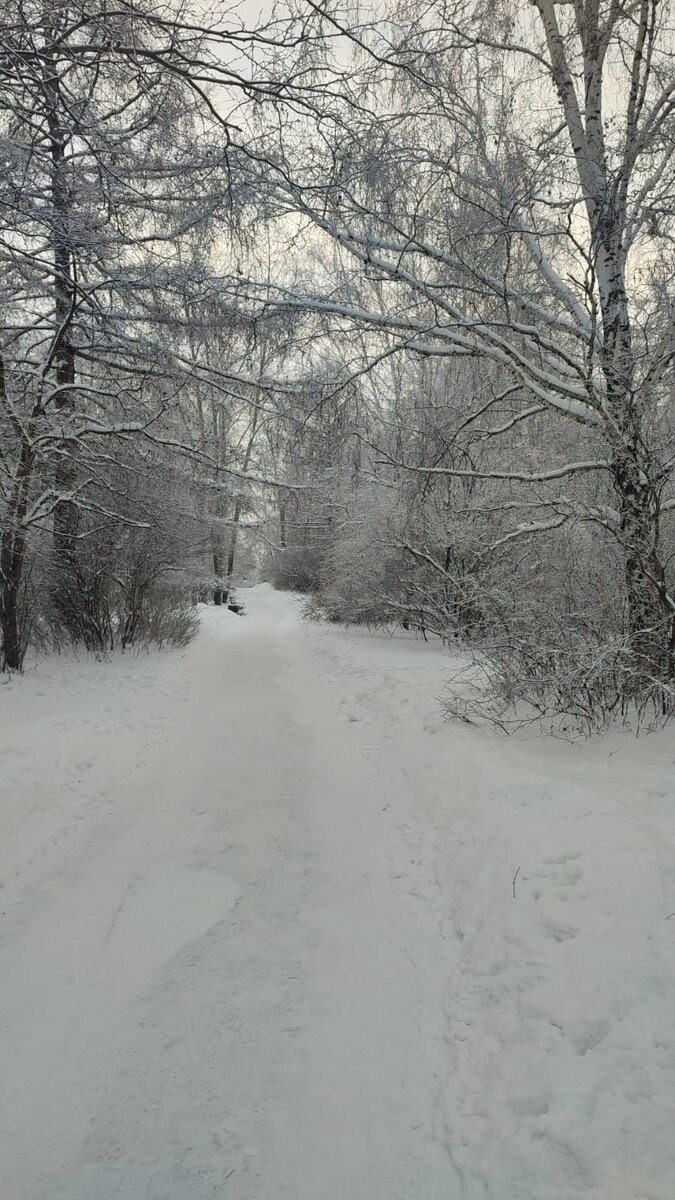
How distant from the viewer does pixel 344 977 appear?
2.84m

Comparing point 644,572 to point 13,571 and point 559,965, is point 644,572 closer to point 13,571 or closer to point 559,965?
point 559,965

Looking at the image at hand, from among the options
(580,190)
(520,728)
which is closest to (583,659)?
(520,728)

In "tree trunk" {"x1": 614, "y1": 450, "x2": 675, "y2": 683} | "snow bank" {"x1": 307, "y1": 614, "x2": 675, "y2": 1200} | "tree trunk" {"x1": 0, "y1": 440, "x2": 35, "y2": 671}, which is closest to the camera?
"snow bank" {"x1": 307, "y1": 614, "x2": 675, "y2": 1200}

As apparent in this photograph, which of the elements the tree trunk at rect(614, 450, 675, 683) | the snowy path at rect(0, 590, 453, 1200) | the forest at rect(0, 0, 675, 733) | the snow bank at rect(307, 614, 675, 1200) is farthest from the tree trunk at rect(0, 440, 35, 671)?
the tree trunk at rect(614, 450, 675, 683)

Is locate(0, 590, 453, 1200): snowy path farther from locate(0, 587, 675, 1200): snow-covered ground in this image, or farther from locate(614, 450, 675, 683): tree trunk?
locate(614, 450, 675, 683): tree trunk

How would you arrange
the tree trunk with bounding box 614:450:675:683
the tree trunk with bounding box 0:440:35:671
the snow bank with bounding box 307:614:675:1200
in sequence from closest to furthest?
the snow bank with bounding box 307:614:675:1200
the tree trunk with bounding box 614:450:675:683
the tree trunk with bounding box 0:440:35:671

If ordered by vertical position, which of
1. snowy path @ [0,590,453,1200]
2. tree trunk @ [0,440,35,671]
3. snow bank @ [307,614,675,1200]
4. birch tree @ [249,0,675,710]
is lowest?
snowy path @ [0,590,453,1200]

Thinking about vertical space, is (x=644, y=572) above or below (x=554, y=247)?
below

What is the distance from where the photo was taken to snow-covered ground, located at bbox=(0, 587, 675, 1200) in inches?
76.4

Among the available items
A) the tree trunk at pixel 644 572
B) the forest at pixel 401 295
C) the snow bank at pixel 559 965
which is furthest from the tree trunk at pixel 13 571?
the tree trunk at pixel 644 572

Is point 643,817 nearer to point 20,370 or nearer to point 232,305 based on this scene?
point 232,305

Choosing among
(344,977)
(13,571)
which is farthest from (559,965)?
(13,571)

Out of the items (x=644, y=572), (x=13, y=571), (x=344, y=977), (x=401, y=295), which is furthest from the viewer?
(x=13, y=571)

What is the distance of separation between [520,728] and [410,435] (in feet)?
16.0
